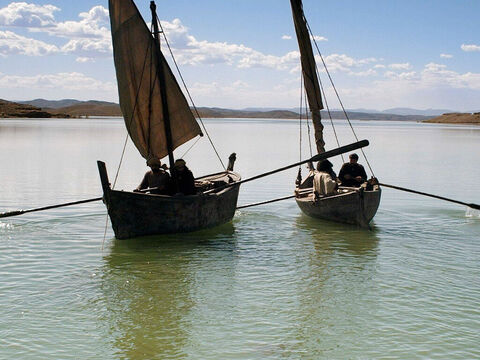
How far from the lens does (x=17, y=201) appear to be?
21469 millimetres

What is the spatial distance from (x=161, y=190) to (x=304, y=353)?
8.72 meters

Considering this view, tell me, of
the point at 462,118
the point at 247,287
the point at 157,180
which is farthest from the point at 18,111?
the point at 247,287

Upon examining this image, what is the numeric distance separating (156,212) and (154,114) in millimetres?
3744

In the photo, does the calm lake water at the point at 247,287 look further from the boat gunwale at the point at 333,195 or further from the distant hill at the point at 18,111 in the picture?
the distant hill at the point at 18,111

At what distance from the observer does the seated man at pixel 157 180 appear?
54.8 feet

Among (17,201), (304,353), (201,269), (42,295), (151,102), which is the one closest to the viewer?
(304,353)

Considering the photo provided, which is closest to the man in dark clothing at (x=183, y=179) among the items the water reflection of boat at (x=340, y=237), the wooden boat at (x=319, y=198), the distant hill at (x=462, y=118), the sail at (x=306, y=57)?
the water reflection of boat at (x=340, y=237)

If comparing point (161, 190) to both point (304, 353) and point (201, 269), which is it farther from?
point (304, 353)

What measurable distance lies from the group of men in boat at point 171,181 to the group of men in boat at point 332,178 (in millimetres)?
4234

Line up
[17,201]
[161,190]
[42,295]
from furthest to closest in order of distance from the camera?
[17,201], [161,190], [42,295]

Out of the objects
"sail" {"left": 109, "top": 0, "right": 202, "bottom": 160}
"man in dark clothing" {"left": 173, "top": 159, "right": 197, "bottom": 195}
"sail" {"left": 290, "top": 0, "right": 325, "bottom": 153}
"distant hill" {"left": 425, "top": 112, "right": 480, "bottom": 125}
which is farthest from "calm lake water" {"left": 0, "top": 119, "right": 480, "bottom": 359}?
"distant hill" {"left": 425, "top": 112, "right": 480, "bottom": 125}

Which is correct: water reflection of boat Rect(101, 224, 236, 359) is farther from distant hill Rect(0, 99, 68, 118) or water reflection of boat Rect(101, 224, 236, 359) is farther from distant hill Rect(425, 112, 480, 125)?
distant hill Rect(425, 112, 480, 125)

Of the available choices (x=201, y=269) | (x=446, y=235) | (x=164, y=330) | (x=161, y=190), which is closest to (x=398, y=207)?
(x=446, y=235)

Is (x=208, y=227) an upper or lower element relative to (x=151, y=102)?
lower
